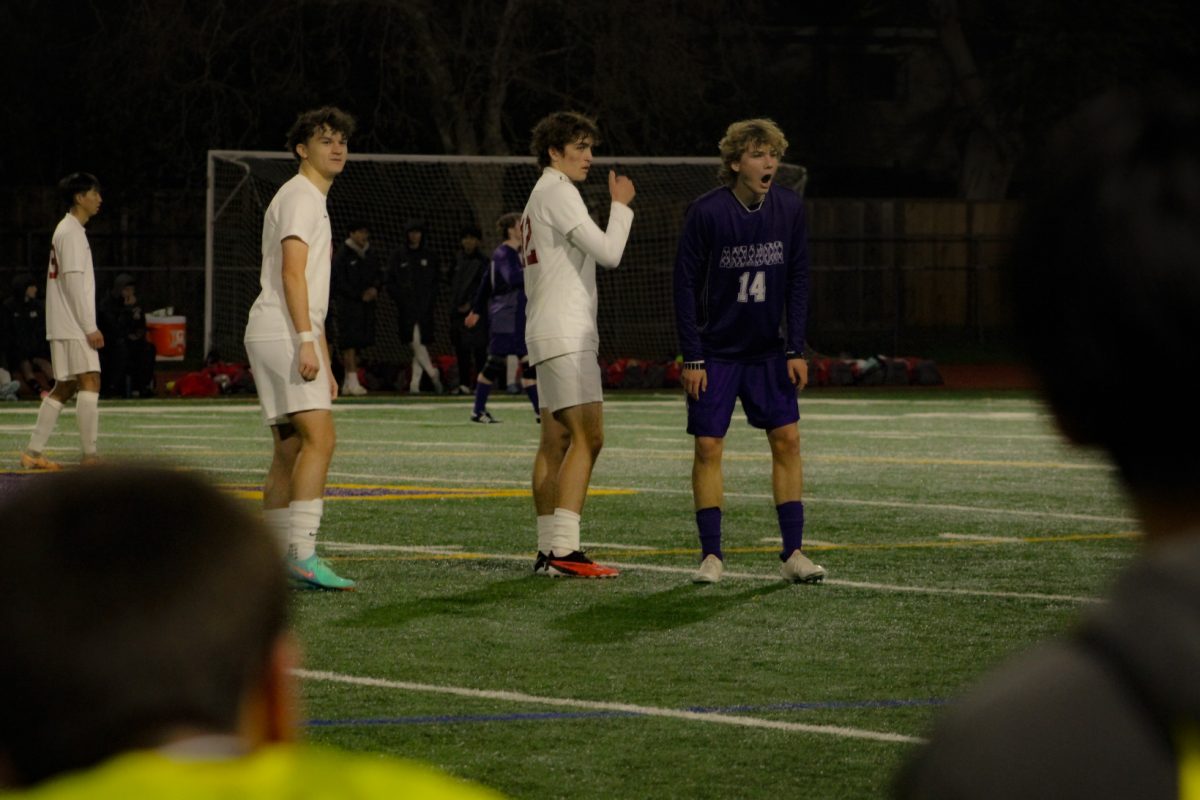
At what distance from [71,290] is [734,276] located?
7.11m

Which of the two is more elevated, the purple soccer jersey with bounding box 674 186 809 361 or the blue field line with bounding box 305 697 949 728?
the purple soccer jersey with bounding box 674 186 809 361

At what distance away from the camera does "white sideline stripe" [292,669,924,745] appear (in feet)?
19.2

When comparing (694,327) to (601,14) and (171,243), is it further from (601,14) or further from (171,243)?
(171,243)

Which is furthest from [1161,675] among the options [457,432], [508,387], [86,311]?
[508,387]

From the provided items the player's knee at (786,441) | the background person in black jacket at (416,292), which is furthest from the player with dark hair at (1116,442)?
the background person in black jacket at (416,292)

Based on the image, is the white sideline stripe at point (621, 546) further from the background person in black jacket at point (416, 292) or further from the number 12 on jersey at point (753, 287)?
the background person in black jacket at point (416, 292)

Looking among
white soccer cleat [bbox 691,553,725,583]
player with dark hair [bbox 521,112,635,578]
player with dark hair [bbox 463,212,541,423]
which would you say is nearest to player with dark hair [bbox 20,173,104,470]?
player with dark hair [bbox 463,212,541,423]

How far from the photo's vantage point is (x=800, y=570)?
30.0ft

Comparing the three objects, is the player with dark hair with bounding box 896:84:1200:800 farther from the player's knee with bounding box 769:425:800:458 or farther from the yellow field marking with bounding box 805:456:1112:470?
the yellow field marking with bounding box 805:456:1112:470

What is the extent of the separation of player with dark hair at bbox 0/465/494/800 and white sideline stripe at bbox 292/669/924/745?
14.3 feet

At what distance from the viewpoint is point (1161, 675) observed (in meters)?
1.17

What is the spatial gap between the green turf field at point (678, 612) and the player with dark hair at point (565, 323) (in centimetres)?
29

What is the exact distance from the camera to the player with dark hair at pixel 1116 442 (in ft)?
3.88

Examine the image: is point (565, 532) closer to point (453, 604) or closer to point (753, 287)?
point (453, 604)
